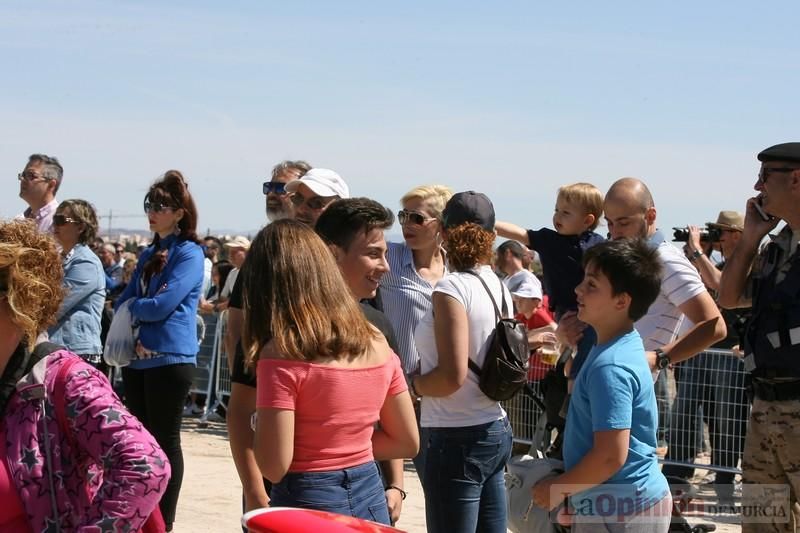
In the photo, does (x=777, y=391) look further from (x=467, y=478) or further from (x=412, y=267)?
(x=412, y=267)

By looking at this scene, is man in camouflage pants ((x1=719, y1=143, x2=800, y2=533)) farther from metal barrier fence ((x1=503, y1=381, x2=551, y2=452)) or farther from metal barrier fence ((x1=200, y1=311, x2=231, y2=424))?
metal barrier fence ((x1=200, y1=311, x2=231, y2=424))

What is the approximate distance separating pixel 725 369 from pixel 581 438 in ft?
17.4

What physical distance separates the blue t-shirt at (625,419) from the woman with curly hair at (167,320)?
126 inches

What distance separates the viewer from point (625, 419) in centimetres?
371

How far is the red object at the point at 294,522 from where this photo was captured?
2.68 meters

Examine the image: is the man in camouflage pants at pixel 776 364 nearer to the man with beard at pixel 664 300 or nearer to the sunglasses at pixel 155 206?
the man with beard at pixel 664 300

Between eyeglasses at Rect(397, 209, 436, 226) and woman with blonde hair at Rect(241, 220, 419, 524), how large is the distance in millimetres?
1959

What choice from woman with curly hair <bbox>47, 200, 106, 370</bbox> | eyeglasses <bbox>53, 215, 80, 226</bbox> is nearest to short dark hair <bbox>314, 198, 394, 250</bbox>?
woman with curly hair <bbox>47, 200, 106, 370</bbox>

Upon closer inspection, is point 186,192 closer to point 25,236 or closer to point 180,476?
point 180,476

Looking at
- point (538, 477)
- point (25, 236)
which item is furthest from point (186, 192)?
point (25, 236)

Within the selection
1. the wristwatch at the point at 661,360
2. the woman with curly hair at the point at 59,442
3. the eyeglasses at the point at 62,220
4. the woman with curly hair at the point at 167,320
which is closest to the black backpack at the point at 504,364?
the wristwatch at the point at 661,360

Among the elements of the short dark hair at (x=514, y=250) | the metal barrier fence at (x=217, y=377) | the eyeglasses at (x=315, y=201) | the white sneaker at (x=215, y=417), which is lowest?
the white sneaker at (x=215, y=417)

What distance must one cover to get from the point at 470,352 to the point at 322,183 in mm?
1048

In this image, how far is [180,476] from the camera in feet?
21.1
